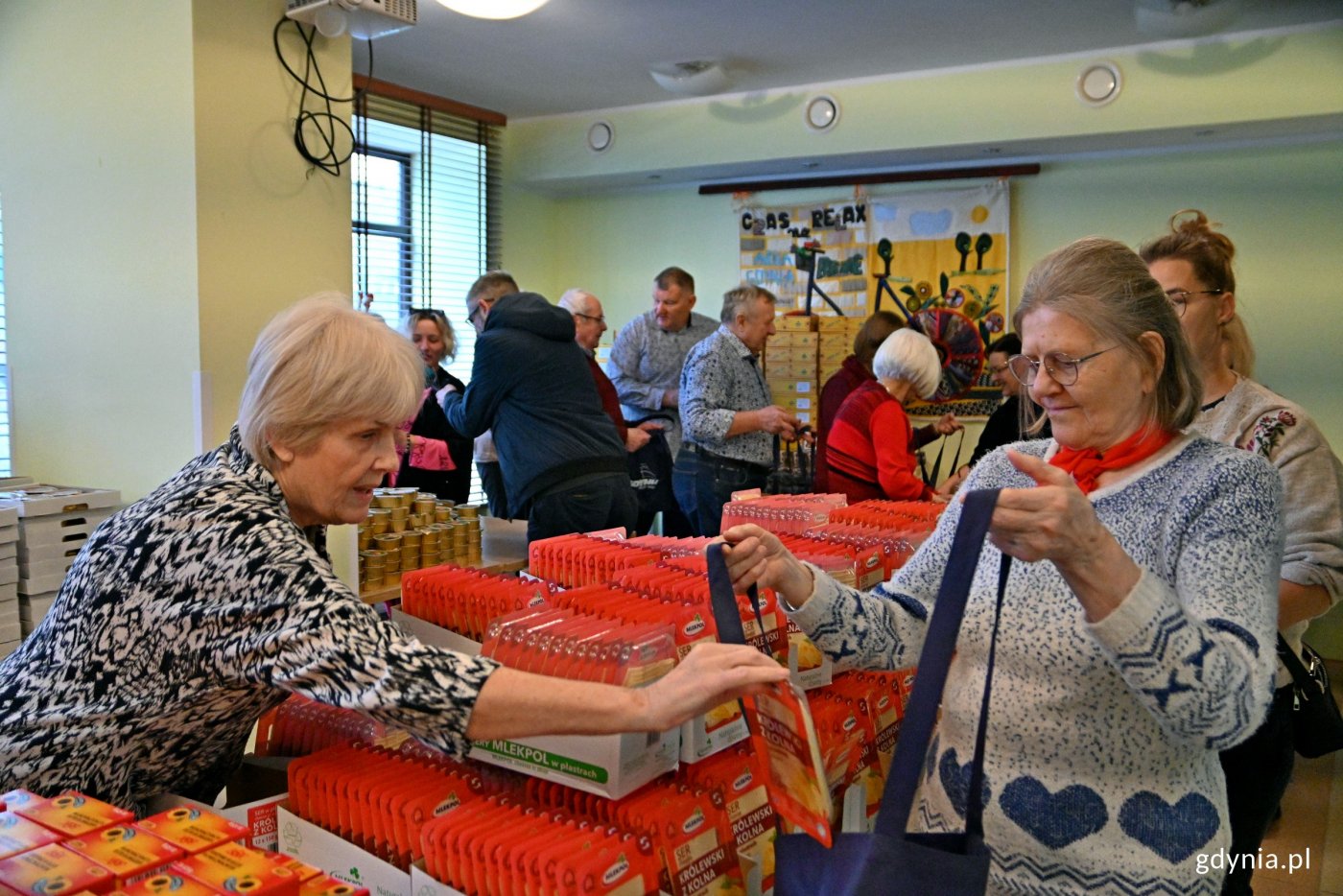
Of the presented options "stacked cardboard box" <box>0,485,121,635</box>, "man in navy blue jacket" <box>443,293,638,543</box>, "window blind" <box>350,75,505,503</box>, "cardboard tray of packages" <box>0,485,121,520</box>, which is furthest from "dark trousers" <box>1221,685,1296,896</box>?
"window blind" <box>350,75,505,503</box>

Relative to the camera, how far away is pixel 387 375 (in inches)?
61.6

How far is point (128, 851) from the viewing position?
1140mm

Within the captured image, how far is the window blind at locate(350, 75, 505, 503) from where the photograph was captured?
6625 millimetres

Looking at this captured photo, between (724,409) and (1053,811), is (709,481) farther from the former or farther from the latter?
(1053,811)

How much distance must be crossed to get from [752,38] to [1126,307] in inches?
177

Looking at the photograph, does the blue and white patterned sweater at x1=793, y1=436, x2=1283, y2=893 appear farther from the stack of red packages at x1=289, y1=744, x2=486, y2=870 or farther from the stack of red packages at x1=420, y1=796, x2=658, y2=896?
the stack of red packages at x1=289, y1=744, x2=486, y2=870

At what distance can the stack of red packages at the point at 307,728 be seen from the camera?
1.68m

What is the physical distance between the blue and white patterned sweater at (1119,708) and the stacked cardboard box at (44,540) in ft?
9.41

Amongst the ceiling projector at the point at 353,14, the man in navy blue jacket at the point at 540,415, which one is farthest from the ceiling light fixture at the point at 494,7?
the man in navy blue jacket at the point at 540,415

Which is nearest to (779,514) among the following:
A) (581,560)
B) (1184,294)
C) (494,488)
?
(581,560)

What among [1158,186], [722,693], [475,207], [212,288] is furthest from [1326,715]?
[475,207]

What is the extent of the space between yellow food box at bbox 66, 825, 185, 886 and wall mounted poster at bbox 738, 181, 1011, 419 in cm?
595

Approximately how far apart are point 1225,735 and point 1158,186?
228 inches

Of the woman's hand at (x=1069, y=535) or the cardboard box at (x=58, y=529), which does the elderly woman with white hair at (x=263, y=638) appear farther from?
the cardboard box at (x=58, y=529)
